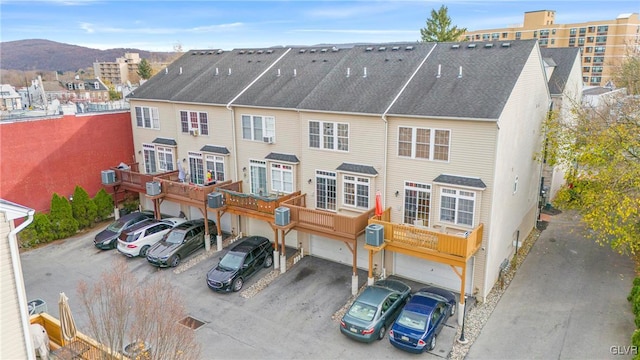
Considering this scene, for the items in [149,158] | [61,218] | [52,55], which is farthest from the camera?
[52,55]

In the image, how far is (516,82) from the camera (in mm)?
16438

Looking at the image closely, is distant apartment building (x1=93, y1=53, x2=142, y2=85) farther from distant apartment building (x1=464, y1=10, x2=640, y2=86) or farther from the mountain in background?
distant apartment building (x1=464, y1=10, x2=640, y2=86)

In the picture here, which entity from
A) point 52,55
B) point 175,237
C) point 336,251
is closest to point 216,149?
point 175,237

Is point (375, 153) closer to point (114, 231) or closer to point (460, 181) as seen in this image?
point (460, 181)

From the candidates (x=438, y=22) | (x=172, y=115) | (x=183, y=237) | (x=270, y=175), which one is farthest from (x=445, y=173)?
(x=438, y=22)

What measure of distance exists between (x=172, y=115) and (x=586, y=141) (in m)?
21.9

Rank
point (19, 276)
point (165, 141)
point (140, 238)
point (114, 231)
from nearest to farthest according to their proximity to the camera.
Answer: point (19, 276), point (140, 238), point (114, 231), point (165, 141)

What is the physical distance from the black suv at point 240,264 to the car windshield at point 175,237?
330cm

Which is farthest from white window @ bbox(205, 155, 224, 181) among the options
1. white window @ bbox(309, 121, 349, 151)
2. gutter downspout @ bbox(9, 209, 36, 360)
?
gutter downspout @ bbox(9, 209, 36, 360)

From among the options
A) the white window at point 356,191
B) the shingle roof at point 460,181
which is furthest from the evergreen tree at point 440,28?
the shingle roof at point 460,181

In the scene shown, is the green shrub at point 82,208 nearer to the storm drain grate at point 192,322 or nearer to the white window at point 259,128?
the white window at point 259,128

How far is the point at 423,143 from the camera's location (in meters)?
17.1

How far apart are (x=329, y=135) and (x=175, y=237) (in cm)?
941

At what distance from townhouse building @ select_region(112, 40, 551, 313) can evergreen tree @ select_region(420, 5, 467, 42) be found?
25413 mm
